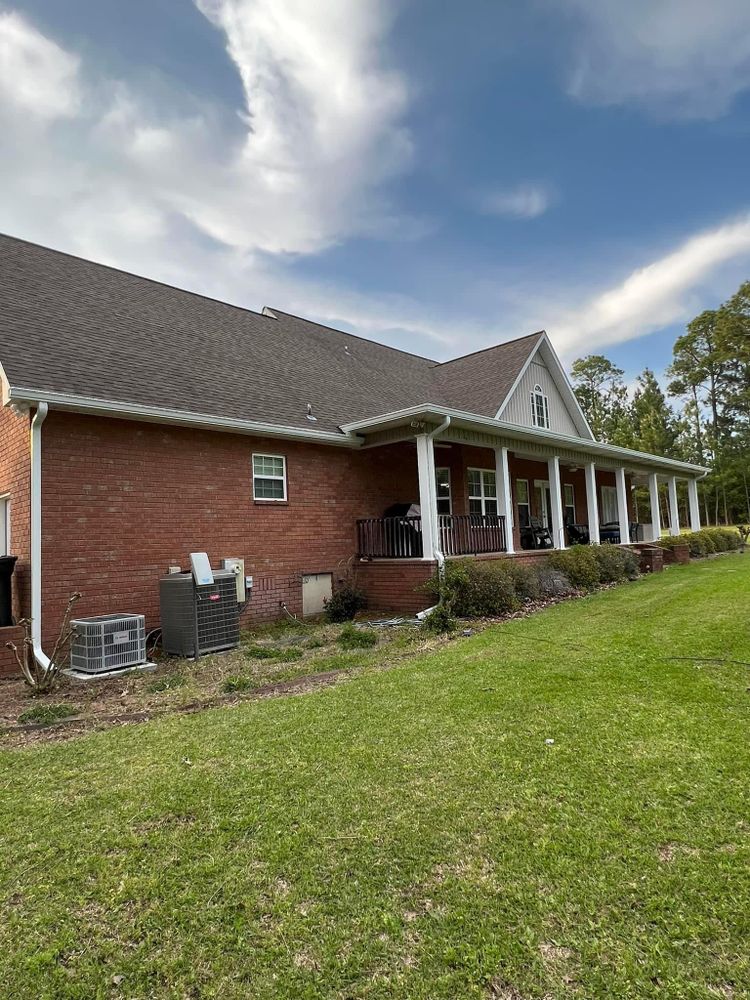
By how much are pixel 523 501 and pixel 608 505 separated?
7.23 meters

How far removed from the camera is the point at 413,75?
1128cm

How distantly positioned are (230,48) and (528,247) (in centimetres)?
1008

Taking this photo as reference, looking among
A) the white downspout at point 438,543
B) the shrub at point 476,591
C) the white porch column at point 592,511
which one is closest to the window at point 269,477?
the white downspout at point 438,543

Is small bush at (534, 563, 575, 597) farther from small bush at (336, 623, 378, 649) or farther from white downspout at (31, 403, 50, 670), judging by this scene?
white downspout at (31, 403, 50, 670)

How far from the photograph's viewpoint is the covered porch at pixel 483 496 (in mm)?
11211

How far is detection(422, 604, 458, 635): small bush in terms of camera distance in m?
8.60

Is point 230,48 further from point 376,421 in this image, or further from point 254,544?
point 254,544

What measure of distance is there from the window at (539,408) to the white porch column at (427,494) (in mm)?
7712

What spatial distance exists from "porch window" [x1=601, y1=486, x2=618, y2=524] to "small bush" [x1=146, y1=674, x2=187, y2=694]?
776 inches

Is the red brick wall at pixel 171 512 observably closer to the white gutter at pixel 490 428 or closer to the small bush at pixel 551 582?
the white gutter at pixel 490 428

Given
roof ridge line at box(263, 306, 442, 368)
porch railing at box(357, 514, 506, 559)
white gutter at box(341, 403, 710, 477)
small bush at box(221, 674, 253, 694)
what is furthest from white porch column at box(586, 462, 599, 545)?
small bush at box(221, 674, 253, 694)

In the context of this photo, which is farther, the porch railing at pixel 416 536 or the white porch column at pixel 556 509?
the white porch column at pixel 556 509

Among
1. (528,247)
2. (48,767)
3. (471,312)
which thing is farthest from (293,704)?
(471,312)

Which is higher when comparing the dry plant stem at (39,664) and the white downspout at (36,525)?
the white downspout at (36,525)
